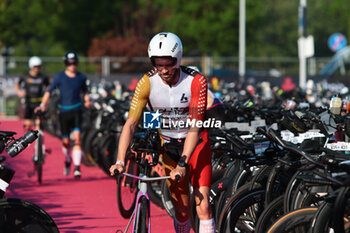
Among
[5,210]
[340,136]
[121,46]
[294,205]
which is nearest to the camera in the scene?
[5,210]

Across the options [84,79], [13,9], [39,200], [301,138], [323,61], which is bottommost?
[39,200]

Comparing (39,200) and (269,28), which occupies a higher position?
(269,28)

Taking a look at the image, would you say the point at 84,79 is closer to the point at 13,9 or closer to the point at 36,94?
the point at 36,94

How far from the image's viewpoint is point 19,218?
4.95 meters

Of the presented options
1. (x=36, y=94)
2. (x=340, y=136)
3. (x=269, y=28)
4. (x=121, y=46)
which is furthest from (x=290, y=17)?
(x=340, y=136)

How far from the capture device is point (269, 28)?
8438 centimetres

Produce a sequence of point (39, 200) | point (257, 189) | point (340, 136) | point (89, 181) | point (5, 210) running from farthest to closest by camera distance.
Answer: point (89, 181)
point (39, 200)
point (340, 136)
point (257, 189)
point (5, 210)

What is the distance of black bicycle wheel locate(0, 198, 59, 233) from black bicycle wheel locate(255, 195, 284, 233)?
1565 millimetres

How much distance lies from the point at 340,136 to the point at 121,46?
31.4m

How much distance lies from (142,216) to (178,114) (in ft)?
3.18

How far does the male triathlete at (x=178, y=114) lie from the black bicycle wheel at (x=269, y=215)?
Result: 1.29ft

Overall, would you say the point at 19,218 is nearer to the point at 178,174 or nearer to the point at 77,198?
the point at 178,174

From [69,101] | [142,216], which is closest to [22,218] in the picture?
[142,216]

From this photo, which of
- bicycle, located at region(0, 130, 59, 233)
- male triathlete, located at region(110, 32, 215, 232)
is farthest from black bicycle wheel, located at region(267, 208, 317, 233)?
bicycle, located at region(0, 130, 59, 233)
